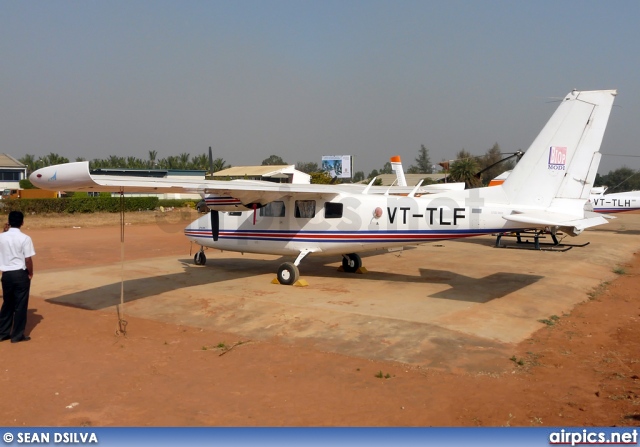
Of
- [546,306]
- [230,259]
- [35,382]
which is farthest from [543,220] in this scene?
[230,259]

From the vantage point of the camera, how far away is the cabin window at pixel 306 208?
48.8ft

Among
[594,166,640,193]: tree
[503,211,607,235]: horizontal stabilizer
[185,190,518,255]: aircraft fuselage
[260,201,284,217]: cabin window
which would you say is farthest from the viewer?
[594,166,640,193]: tree

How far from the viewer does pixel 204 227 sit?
17.1 m

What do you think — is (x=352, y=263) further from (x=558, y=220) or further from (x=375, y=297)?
(x=558, y=220)

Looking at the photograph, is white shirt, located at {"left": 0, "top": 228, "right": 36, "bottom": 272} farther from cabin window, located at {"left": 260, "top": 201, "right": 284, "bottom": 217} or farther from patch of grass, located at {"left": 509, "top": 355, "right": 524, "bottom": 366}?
patch of grass, located at {"left": 509, "top": 355, "right": 524, "bottom": 366}

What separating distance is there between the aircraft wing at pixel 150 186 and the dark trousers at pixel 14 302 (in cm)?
162

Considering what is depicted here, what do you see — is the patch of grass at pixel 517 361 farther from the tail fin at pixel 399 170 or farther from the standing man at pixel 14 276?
the tail fin at pixel 399 170

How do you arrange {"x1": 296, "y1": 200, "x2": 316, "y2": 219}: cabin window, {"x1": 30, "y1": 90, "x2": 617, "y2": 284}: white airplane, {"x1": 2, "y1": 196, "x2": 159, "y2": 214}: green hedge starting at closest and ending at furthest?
{"x1": 30, "y1": 90, "x2": 617, "y2": 284}: white airplane, {"x1": 296, "y1": 200, "x2": 316, "y2": 219}: cabin window, {"x1": 2, "y1": 196, "x2": 159, "y2": 214}: green hedge

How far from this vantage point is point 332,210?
14617 millimetres

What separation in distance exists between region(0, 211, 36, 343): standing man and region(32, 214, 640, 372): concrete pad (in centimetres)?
180

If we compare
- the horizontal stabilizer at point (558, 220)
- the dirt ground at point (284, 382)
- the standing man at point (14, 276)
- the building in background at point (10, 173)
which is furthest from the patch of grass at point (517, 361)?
the building in background at point (10, 173)

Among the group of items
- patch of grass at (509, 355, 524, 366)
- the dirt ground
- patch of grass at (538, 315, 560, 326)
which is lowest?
the dirt ground

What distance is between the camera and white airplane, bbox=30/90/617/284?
38.1 ft

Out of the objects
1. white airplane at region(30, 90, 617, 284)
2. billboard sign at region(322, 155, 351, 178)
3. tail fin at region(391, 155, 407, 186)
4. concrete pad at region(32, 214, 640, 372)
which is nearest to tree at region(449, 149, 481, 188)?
billboard sign at region(322, 155, 351, 178)
